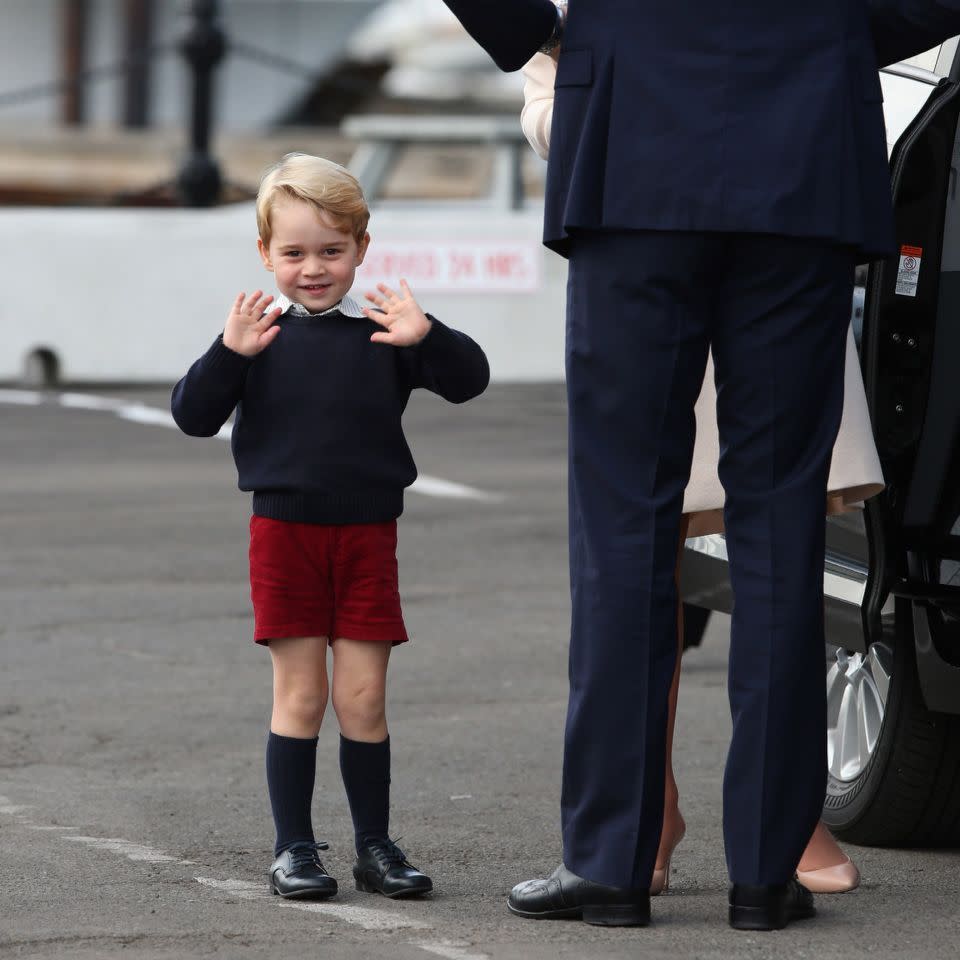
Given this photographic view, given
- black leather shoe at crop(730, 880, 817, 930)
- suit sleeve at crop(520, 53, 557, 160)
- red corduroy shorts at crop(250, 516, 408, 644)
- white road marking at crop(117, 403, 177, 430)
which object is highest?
suit sleeve at crop(520, 53, 557, 160)

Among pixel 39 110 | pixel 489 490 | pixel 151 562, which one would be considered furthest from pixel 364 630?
pixel 39 110

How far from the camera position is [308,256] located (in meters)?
4.21

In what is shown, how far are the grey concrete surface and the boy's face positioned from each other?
3.38 feet

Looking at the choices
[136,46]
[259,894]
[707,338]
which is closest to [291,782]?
[259,894]

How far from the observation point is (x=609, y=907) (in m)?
3.95

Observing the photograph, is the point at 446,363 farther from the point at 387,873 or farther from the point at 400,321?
the point at 387,873

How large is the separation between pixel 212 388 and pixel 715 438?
84cm

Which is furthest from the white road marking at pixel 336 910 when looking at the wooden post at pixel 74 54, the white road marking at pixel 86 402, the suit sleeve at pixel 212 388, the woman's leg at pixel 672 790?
the wooden post at pixel 74 54

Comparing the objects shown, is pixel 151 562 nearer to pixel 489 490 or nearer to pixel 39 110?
pixel 489 490

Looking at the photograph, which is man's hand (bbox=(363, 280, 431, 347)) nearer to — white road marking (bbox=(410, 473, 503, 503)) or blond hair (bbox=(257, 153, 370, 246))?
blond hair (bbox=(257, 153, 370, 246))

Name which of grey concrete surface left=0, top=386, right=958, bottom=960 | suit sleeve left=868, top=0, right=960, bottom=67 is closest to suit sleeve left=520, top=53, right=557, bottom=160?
suit sleeve left=868, top=0, right=960, bottom=67

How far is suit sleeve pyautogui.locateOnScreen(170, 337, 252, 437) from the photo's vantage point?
414cm

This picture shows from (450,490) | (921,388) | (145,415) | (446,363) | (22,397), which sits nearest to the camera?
(446,363)

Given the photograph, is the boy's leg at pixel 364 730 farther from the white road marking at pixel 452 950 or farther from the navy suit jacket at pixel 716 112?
the navy suit jacket at pixel 716 112
